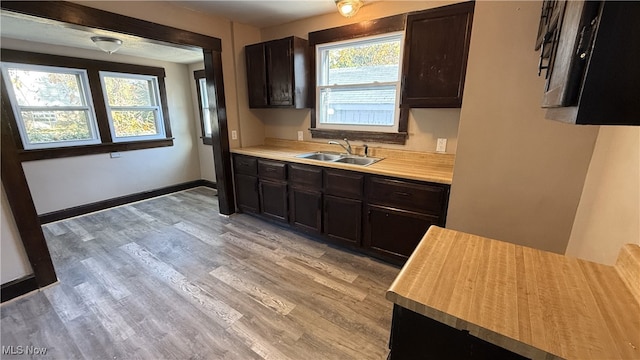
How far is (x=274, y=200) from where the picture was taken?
10.2 ft

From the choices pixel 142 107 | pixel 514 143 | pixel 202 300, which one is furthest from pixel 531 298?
pixel 142 107

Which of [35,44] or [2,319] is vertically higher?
[35,44]

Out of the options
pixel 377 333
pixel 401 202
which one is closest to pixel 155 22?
pixel 401 202

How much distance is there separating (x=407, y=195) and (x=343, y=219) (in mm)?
707

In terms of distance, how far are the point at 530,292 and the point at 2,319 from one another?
3095mm

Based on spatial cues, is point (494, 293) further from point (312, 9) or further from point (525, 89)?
point (312, 9)

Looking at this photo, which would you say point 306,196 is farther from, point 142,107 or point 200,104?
point 142,107

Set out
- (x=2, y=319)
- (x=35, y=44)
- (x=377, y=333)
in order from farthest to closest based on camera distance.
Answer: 1. (x=35, y=44)
2. (x=2, y=319)
3. (x=377, y=333)

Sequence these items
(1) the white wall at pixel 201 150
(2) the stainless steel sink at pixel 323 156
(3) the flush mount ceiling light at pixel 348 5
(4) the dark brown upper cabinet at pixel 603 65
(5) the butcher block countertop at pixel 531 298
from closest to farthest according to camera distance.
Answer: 1. (4) the dark brown upper cabinet at pixel 603 65
2. (5) the butcher block countertop at pixel 531 298
3. (3) the flush mount ceiling light at pixel 348 5
4. (2) the stainless steel sink at pixel 323 156
5. (1) the white wall at pixel 201 150

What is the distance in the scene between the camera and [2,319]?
71.1 inches

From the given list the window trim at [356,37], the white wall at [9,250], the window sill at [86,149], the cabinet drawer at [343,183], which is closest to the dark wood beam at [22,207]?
the white wall at [9,250]

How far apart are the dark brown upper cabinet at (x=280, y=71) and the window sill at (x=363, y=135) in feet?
1.29

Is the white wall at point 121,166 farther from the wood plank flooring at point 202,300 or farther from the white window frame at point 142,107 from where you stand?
the wood plank flooring at point 202,300

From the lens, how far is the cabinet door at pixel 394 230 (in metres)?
2.17
